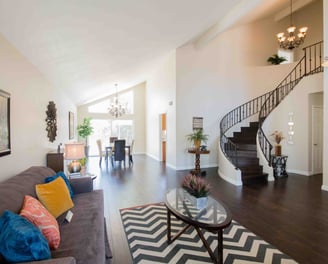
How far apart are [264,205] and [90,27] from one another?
399cm

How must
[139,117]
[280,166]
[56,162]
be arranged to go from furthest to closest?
1. [139,117]
2. [280,166]
3. [56,162]

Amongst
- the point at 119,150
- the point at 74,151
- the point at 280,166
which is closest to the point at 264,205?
the point at 280,166

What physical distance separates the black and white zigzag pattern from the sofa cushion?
585 mm

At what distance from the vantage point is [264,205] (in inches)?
136

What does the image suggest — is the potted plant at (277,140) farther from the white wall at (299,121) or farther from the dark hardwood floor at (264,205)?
the dark hardwood floor at (264,205)

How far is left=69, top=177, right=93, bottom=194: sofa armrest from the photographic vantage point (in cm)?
278

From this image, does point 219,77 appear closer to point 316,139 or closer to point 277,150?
point 277,150

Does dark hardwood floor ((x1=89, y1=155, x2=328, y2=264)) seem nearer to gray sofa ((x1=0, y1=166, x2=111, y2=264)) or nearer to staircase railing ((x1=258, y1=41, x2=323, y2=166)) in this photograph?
gray sofa ((x1=0, y1=166, x2=111, y2=264))

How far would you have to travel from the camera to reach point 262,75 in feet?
24.8

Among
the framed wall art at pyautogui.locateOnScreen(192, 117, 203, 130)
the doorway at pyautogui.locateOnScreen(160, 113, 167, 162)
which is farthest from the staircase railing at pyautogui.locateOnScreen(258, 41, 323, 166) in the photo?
the doorway at pyautogui.locateOnScreen(160, 113, 167, 162)

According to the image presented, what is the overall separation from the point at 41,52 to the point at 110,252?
113 inches

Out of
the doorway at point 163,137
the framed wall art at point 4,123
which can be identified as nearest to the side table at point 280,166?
the doorway at point 163,137

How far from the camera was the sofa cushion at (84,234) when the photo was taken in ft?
4.69

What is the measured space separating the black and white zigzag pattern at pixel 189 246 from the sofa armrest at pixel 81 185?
0.73 metres
